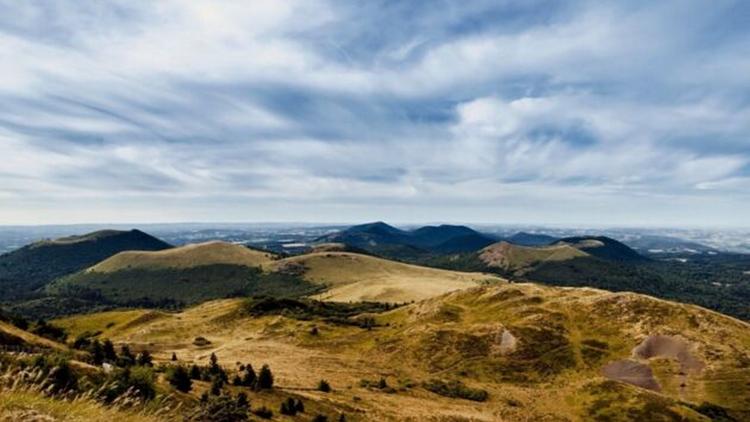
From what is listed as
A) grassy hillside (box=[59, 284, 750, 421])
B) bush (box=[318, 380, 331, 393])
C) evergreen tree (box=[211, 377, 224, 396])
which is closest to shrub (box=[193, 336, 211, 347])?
grassy hillside (box=[59, 284, 750, 421])

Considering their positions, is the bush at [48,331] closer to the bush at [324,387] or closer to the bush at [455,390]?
the bush at [324,387]

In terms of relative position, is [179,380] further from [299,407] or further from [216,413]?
[216,413]

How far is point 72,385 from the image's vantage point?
113ft

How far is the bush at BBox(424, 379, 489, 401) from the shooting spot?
367 feet

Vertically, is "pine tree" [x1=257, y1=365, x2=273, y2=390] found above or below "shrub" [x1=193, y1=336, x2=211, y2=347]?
above

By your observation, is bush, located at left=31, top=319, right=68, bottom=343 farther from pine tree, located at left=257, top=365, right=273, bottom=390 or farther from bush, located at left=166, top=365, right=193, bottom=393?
bush, located at left=166, top=365, right=193, bottom=393

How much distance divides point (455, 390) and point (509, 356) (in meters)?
37.4

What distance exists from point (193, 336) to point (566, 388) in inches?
4888

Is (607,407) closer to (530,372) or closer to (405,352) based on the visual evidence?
(530,372)

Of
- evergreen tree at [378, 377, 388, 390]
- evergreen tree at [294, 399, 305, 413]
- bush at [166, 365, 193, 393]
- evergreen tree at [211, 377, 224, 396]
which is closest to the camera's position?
bush at [166, 365, 193, 393]

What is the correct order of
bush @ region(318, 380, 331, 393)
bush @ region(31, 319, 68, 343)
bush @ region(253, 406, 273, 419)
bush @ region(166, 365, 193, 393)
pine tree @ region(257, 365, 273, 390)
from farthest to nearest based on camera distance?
bush @ region(31, 319, 68, 343), bush @ region(318, 380, 331, 393), pine tree @ region(257, 365, 273, 390), bush @ region(253, 406, 273, 419), bush @ region(166, 365, 193, 393)

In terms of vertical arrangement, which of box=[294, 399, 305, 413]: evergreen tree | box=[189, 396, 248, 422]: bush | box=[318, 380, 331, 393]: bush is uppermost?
box=[189, 396, 248, 422]: bush

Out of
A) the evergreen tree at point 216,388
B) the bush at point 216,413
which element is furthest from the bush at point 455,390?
the bush at point 216,413

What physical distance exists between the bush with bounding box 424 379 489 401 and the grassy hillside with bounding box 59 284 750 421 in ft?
1.60
